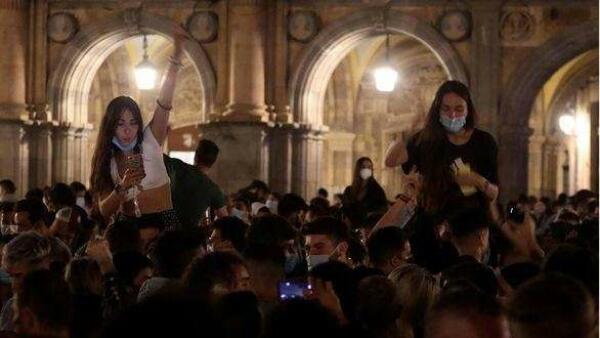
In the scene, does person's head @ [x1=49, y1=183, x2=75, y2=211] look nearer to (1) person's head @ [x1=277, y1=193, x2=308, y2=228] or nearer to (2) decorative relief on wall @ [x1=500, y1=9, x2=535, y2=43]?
(1) person's head @ [x1=277, y1=193, x2=308, y2=228]

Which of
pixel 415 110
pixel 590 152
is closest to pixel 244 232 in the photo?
pixel 415 110

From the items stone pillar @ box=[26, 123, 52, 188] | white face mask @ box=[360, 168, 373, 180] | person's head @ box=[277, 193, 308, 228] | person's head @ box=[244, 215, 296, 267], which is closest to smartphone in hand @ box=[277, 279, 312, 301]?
person's head @ box=[244, 215, 296, 267]

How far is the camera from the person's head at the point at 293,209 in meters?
16.2

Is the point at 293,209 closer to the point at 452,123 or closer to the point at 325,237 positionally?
the point at 325,237

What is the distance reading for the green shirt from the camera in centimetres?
1084

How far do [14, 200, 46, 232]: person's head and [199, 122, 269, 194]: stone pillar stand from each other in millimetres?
14247

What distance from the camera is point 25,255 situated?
807cm

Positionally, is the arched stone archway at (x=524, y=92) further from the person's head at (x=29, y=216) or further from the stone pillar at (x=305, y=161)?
the person's head at (x=29, y=216)

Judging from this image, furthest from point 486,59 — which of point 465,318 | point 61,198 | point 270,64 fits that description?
point 465,318

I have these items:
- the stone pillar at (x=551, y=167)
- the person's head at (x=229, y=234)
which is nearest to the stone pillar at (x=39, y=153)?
the stone pillar at (x=551, y=167)

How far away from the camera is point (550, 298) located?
209 inches

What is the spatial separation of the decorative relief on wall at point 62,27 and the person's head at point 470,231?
63.9 feet

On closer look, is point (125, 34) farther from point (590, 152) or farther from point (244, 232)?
point (244, 232)

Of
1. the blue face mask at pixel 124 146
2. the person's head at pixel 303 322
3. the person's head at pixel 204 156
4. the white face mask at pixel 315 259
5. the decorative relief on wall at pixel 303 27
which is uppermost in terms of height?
the decorative relief on wall at pixel 303 27
